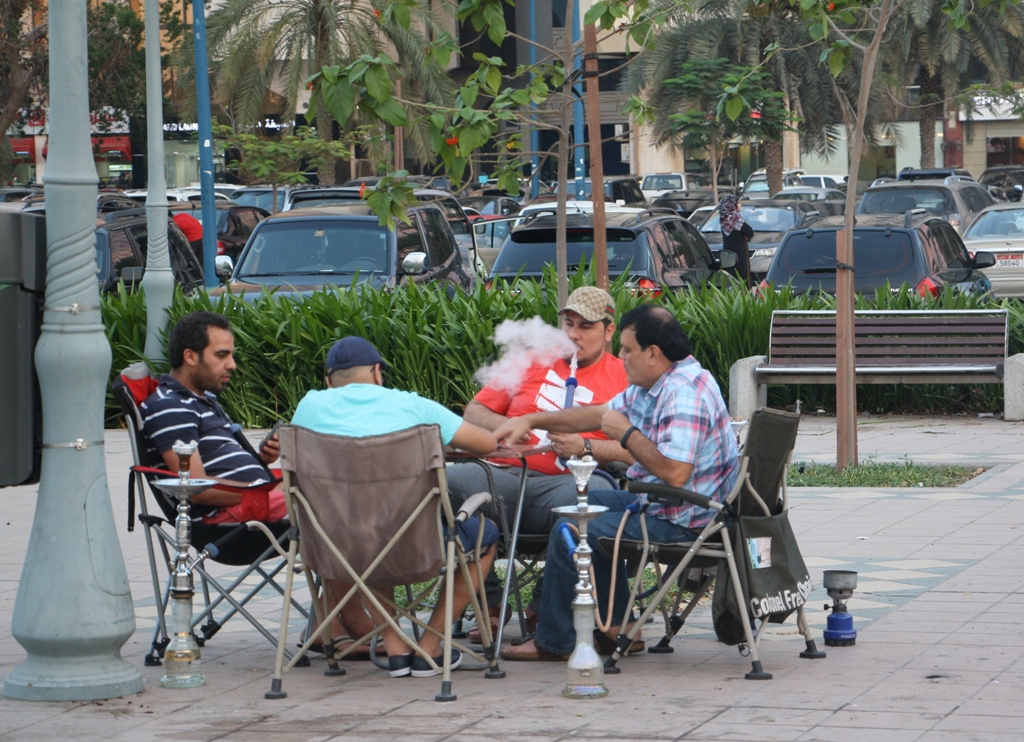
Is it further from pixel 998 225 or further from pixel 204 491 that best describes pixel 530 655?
pixel 998 225

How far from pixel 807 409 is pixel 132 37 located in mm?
27433

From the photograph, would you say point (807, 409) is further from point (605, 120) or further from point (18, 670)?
point (605, 120)

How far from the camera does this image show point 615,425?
5641 mm

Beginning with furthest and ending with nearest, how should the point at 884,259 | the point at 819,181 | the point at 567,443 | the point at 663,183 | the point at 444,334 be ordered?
the point at 819,181 → the point at 663,183 → the point at 884,259 → the point at 444,334 → the point at 567,443

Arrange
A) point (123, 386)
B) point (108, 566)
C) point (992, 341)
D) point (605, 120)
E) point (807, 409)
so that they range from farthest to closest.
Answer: point (605, 120) → point (807, 409) → point (992, 341) → point (123, 386) → point (108, 566)

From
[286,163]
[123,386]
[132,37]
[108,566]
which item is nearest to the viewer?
[108,566]

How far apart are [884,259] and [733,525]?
10004mm

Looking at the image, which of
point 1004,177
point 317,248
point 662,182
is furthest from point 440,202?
point 1004,177

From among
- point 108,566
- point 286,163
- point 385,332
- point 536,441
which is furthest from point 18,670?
point 286,163

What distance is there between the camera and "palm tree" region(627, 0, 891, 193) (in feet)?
118

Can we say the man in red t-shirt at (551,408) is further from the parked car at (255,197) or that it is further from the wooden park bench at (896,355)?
the parked car at (255,197)

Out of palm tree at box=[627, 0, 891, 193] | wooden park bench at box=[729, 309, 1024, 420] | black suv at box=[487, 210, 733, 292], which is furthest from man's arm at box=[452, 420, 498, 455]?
palm tree at box=[627, 0, 891, 193]

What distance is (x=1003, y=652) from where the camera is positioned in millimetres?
5758

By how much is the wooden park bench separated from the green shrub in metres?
0.52
